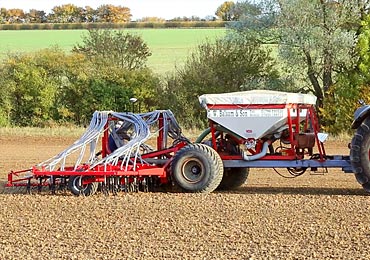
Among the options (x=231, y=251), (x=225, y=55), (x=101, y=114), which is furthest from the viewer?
(x=225, y=55)

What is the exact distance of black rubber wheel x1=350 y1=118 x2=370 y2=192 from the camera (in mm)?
11516

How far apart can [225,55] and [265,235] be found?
1922 centimetres

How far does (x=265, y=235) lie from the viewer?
9000 mm

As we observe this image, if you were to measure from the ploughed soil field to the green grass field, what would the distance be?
29163 millimetres

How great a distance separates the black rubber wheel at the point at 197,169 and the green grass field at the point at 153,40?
1118 inches

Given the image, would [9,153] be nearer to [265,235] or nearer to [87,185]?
[87,185]

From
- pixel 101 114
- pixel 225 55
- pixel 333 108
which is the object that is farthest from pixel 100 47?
pixel 101 114

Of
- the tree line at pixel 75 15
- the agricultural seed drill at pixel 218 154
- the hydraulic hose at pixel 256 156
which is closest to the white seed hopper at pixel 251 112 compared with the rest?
the agricultural seed drill at pixel 218 154

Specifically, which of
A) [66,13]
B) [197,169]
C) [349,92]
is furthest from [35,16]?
[197,169]

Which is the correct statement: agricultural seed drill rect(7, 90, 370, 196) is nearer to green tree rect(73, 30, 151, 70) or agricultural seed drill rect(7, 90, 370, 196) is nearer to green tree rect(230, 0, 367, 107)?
green tree rect(230, 0, 367, 107)

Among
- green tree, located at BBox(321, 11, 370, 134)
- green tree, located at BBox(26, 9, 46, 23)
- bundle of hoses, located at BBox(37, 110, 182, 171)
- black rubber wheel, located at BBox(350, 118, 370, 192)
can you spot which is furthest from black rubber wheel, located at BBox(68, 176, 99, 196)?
green tree, located at BBox(26, 9, 46, 23)

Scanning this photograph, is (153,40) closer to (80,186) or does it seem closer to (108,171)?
(80,186)

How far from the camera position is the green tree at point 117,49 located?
30.4 meters

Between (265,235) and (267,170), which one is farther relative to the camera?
(267,170)
